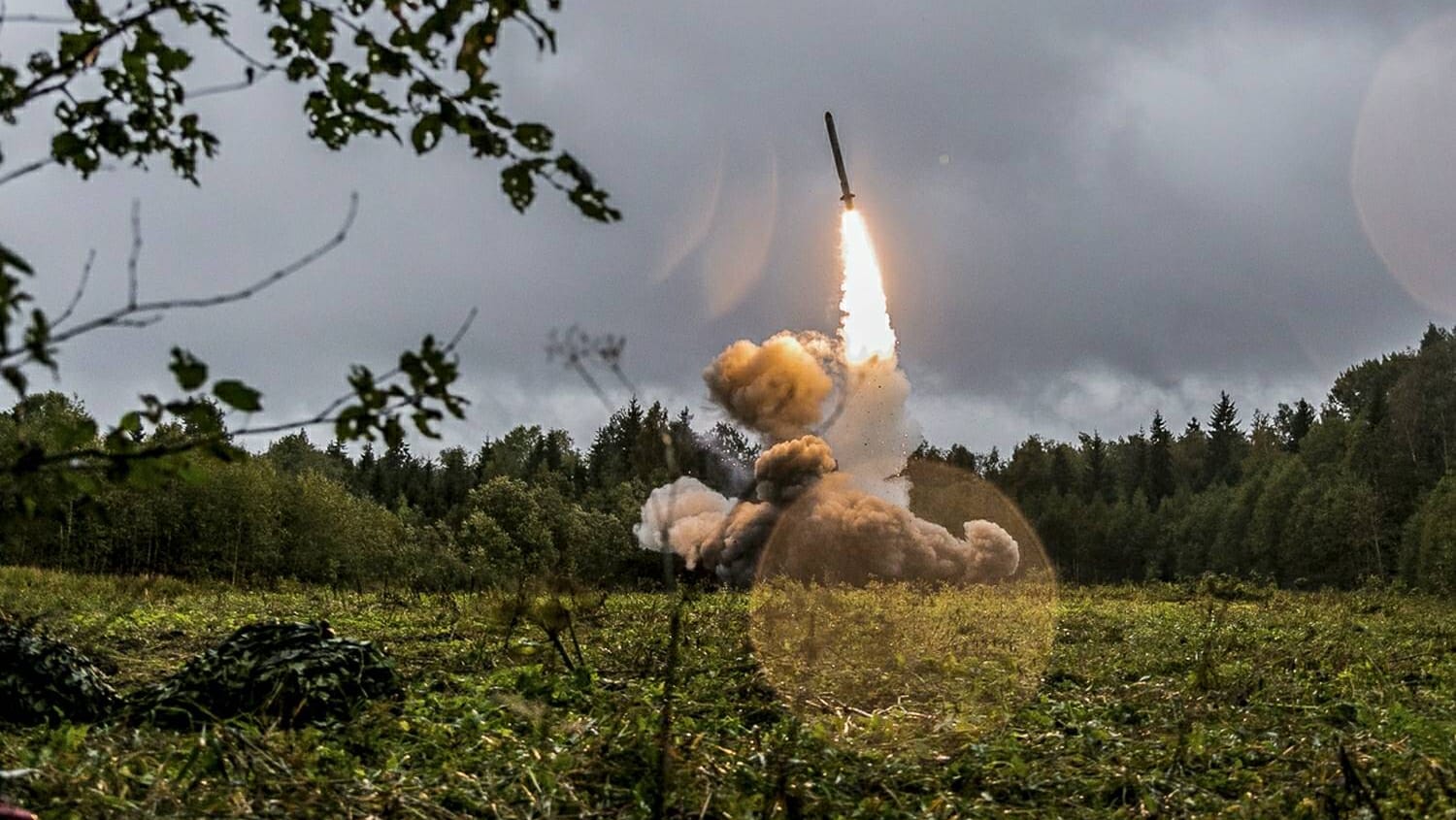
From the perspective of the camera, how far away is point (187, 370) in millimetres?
2949

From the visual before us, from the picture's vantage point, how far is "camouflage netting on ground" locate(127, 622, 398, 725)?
7.90 metres

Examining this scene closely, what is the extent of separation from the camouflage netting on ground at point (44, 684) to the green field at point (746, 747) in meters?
0.27

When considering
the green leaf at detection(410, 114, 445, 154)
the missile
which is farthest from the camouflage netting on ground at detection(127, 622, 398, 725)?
the missile

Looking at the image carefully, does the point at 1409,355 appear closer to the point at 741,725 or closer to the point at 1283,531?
the point at 1283,531

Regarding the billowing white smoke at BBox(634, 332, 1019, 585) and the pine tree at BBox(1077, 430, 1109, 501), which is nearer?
the billowing white smoke at BBox(634, 332, 1019, 585)

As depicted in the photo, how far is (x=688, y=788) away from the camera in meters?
5.51

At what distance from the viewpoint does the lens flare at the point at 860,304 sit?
3144 centimetres

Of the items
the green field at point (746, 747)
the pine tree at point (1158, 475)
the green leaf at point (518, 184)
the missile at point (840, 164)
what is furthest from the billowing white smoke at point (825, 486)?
the pine tree at point (1158, 475)

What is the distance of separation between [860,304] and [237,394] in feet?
107

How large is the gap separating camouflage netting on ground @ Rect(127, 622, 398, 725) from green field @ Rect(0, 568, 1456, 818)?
15.9 inches

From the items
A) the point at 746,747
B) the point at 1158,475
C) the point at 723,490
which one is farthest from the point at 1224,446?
the point at 746,747

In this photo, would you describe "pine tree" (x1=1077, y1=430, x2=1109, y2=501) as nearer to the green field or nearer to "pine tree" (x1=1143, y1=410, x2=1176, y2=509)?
"pine tree" (x1=1143, y1=410, x2=1176, y2=509)

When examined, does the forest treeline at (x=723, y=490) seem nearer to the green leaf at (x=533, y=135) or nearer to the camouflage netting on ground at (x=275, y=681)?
the camouflage netting on ground at (x=275, y=681)

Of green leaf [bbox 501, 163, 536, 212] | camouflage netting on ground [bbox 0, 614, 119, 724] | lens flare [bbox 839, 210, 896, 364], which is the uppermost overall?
lens flare [bbox 839, 210, 896, 364]
